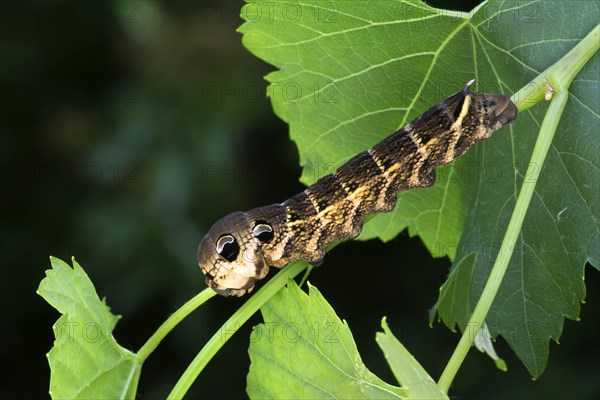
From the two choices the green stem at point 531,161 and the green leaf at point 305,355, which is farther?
the green leaf at point 305,355

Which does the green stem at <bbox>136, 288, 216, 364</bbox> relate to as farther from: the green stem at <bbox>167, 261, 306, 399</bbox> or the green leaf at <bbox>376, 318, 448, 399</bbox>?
the green leaf at <bbox>376, 318, 448, 399</bbox>

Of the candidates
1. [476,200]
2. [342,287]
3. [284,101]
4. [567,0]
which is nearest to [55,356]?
[284,101]

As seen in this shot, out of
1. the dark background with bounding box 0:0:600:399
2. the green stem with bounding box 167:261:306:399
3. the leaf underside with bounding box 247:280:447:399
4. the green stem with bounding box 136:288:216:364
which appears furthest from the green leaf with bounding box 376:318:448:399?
the dark background with bounding box 0:0:600:399

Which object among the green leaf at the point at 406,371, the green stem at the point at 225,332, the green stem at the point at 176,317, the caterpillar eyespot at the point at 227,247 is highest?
the caterpillar eyespot at the point at 227,247

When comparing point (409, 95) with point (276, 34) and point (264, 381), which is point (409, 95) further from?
point (264, 381)

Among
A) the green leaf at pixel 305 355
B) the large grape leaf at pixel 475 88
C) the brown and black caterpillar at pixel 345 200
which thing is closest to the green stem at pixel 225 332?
the green leaf at pixel 305 355

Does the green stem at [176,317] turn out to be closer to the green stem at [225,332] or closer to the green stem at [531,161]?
the green stem at [225,332]
